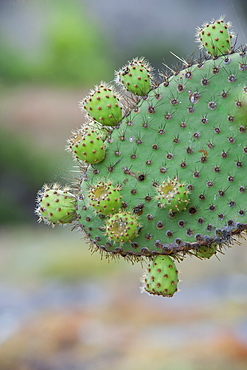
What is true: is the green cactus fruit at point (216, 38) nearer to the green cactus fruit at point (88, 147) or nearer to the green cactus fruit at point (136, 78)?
the green cactus fruit at point (136, 78)

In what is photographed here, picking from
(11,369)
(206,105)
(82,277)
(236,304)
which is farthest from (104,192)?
(82,277)

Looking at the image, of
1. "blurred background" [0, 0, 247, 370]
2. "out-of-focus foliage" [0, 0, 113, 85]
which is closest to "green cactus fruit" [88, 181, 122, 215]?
"blurred background" [0, 0, 247, 370]

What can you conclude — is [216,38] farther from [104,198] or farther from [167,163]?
[104,198]

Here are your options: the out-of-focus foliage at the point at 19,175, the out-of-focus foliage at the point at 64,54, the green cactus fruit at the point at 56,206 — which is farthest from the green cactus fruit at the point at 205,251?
the out-of-focus foliage at the point at 64,54

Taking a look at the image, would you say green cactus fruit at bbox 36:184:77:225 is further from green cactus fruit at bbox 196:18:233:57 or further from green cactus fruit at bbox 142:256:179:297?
green cactus fruit at bbox 196:18:233:57

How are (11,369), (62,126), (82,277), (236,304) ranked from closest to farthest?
(11,369) < (236,304) < (82,277) < (62,126)

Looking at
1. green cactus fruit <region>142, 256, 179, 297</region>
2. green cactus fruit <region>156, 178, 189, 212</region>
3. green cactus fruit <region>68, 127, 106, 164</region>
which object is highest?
green cactus fruit <region>68, 127, 106, 164</region>

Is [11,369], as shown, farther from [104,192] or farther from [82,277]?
[104,192]
